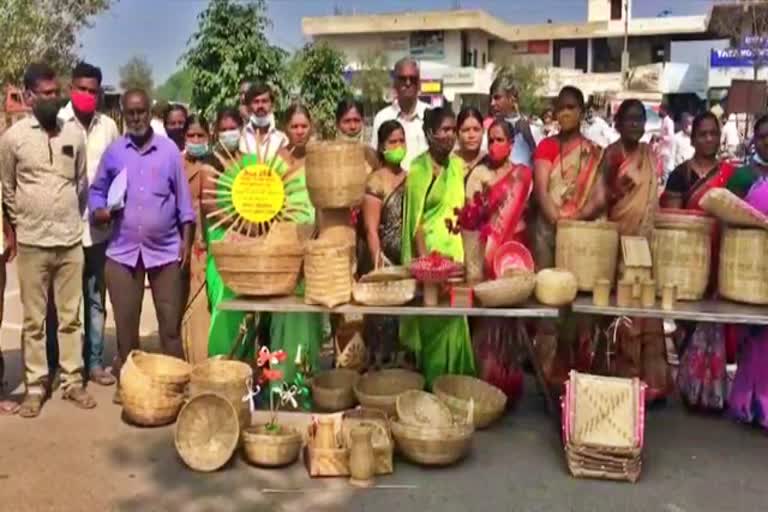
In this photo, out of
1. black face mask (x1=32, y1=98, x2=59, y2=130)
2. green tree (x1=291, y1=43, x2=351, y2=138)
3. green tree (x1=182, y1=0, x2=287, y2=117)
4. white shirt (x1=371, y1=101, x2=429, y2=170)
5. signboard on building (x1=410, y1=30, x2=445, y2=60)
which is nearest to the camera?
black face mask (x1=32, y1=98, x2=59, y2=130)

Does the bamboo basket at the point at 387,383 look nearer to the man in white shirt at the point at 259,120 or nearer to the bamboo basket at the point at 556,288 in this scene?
the bamboo basket at the point at 556,288

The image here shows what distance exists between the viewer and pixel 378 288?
4820 millimetres

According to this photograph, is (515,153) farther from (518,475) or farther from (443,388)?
Answer: (518,475)

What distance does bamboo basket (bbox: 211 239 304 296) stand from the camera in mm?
4848

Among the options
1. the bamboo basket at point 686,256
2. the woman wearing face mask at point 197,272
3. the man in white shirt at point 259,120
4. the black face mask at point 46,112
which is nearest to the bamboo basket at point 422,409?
the bamboo basket at point 686,256

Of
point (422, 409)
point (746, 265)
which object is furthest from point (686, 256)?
point (422, 409)

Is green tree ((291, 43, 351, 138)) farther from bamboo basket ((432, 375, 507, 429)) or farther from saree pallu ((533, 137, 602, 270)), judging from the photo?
bamboo basket ((432, 375, 507, 429))

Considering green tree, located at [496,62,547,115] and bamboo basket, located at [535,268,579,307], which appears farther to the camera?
green tree, located at [496,62,547,115]

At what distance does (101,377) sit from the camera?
6.00 metres

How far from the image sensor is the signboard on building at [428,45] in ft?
164

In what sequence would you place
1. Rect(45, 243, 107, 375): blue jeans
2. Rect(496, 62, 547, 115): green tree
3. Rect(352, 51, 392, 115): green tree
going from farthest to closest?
Rect(496, 62, 547, 115): green tree → Rect(352, 51, 392, 115): green tree → Rect(45, 243, 107, 375): blue jeans

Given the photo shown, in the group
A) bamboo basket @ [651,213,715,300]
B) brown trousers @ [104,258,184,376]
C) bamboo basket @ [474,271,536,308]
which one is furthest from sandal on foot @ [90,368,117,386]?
bamboo basket @ [651,213,715,300]

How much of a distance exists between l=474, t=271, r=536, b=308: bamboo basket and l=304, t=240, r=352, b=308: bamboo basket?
69 centimetres

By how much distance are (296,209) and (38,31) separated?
14.1 metres
